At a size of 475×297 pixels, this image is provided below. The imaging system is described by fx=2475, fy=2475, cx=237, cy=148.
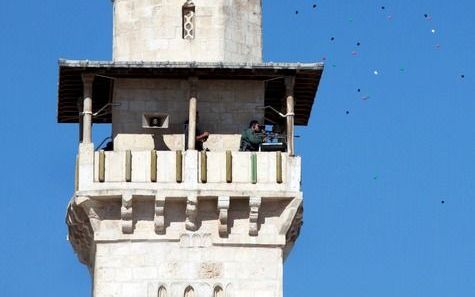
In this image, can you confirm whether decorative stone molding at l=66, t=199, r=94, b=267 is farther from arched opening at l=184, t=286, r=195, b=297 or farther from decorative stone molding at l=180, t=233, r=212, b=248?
arched opening at l=184, t=286, r=195, b=297

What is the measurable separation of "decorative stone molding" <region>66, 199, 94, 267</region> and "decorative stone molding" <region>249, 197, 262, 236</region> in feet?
11.4

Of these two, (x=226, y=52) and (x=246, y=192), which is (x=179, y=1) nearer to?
(x=226, y=52)

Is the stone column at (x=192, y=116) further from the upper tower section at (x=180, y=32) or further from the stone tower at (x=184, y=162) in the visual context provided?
the upper tower section at (x=180, y=32)

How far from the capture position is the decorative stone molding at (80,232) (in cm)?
5403

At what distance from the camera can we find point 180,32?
55.5 metres

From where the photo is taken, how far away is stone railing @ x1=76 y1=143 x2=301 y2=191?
53562 mm

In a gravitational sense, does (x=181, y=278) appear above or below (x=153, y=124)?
below

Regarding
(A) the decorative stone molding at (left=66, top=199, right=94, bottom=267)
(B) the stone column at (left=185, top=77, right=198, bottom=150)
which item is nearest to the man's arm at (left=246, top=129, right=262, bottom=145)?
(B) the stone column at (left=185, top=77, right=198, bottom=150)

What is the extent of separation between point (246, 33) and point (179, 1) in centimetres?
169

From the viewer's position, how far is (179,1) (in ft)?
183

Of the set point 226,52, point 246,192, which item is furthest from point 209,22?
point 246,192

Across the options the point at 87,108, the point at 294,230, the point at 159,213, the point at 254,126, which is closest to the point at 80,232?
the point at 159,213

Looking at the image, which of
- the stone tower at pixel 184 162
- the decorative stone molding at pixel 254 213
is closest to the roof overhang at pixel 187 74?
the stone tower at pixel 184 162

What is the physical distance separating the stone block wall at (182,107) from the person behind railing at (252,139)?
1.40ft
